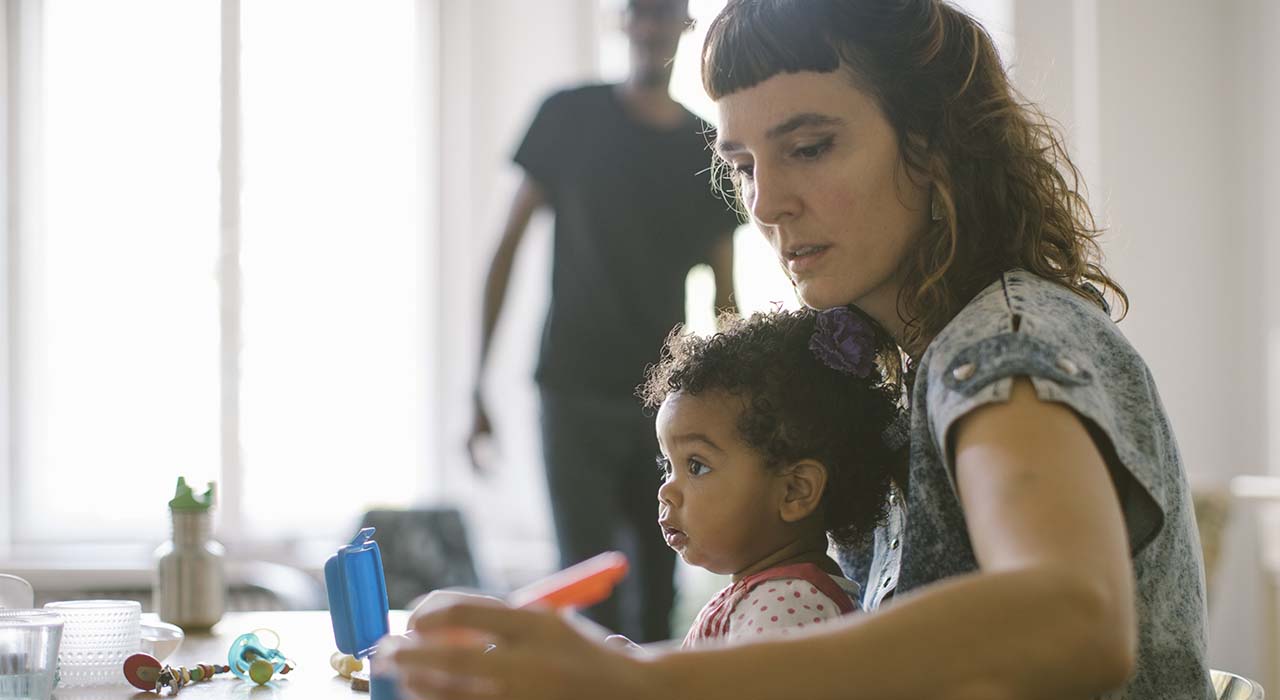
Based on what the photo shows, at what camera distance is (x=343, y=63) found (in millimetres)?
4027

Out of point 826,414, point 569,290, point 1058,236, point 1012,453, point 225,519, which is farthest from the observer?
point 225,519

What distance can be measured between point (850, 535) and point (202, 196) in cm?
331

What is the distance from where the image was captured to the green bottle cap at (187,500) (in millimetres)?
1580

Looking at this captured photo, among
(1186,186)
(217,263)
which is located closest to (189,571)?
(217,263)

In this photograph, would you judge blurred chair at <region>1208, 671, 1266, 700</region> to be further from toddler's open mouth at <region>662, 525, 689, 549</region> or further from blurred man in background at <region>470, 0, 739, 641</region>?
blurred man in background at <region>470, 0, 739, 641</region>

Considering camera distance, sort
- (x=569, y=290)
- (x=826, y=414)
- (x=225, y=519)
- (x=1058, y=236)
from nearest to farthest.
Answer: (x=1058, y=236)
(x=826, y=414)
(x=569, y=290)
(x=225, y=519)

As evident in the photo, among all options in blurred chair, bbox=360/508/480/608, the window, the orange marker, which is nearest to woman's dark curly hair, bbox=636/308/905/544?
the orange marker

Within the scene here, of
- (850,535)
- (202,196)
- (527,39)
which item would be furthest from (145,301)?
(850,535)

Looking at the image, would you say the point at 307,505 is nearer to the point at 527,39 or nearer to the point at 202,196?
the point at 202,196

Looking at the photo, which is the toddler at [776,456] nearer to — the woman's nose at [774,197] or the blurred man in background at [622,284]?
the woman's nose at [774,197]

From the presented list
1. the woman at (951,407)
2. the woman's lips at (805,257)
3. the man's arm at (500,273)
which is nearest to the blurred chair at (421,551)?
the man's arm at (500,273)

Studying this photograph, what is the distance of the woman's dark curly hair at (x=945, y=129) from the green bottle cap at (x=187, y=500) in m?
0.95

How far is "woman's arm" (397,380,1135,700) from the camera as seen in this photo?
1.73 ft

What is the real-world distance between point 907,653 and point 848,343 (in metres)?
0.59
